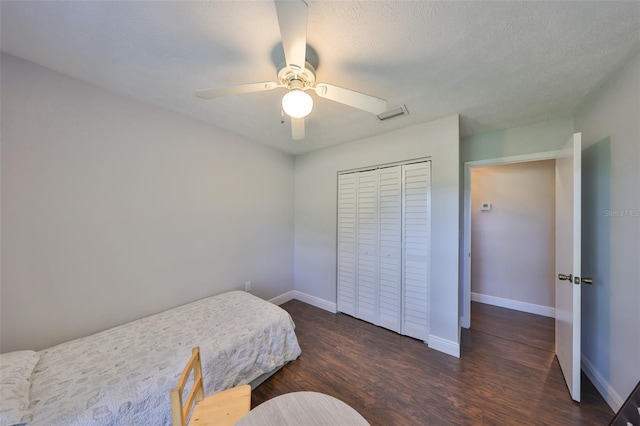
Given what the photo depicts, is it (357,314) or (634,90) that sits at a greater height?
(634,90)

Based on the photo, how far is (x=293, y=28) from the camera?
3.01 feet

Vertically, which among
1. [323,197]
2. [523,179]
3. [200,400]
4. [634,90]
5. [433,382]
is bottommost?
[433,382]

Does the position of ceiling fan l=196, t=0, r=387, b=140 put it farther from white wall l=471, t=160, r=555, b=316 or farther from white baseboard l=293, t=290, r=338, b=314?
white wall l=471, t=160, r=555, b=316

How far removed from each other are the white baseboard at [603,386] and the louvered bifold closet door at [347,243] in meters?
2.06

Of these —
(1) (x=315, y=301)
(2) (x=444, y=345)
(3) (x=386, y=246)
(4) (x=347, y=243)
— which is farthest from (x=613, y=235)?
(1) (x=315, y=301)

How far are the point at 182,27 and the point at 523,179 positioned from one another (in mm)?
4192

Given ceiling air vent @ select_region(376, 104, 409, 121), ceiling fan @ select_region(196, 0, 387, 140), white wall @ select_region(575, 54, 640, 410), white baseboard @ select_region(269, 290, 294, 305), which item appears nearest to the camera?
ceiling fan @ select_region(196, 0, 387, 140)

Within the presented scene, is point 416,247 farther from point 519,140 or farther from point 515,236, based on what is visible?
point 515,236

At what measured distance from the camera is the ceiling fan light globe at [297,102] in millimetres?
1178

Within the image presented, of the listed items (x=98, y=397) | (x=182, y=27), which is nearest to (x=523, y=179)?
(x=182, y=27)

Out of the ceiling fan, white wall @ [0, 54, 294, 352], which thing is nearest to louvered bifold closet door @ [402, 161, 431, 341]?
the ceiling fan

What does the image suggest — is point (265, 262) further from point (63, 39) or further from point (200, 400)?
point (63, 39)

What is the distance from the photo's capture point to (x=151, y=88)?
171cm

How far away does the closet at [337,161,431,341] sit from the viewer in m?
2.30
